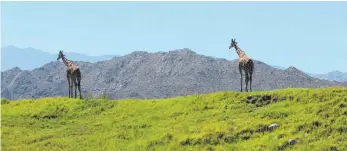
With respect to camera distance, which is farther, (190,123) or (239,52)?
(239,52)

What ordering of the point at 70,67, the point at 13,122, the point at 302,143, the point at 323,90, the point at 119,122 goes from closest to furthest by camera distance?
the point at 302,143 < the point at 323,90 < the point at 119,122 < the point at 13,122 < the point at 70,67

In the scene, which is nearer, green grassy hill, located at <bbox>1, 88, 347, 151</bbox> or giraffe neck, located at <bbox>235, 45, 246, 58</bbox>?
green grassy hill, located at <bbox>1, 88, 347, 151</bbox>

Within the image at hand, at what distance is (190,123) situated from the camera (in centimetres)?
3416

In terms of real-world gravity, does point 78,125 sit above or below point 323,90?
below

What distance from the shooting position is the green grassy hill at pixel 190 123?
29.5 meters

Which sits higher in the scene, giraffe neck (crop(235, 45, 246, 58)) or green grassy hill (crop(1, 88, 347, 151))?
giraffe neck (crop(235, 45, 246, 58))

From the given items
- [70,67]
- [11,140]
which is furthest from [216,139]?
[70,67]

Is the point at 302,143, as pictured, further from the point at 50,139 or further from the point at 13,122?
the point at 13,122

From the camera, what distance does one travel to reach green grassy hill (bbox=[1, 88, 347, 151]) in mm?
29547

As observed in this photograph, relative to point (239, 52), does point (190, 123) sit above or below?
below

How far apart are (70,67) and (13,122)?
9042mm

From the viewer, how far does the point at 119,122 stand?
3694cm

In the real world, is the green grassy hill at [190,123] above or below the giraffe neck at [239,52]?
below

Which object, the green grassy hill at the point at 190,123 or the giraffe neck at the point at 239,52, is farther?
the giraffe neck at the point at 239,52
